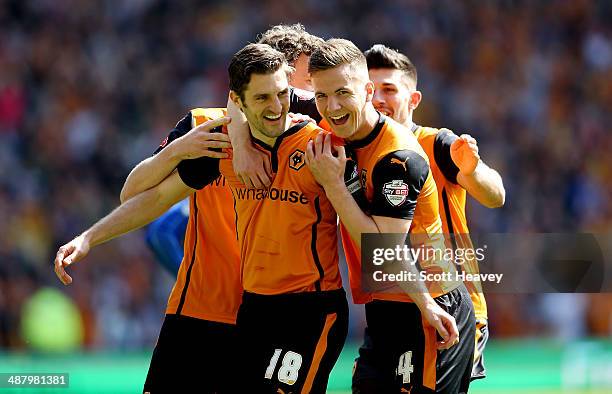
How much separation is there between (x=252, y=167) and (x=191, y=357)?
1.31 metres

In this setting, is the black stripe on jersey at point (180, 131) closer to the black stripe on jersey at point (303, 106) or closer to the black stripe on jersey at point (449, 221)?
the black stripe on jersey at point (303, 106)

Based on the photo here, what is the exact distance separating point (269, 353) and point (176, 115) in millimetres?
10240

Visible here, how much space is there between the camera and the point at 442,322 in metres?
5.12

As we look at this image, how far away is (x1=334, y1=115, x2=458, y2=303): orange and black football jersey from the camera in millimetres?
5012

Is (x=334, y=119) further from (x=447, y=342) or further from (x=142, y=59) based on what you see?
(x=142, y=59)

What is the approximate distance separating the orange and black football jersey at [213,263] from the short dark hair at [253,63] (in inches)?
30.8

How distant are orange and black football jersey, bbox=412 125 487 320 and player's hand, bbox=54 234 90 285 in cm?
181

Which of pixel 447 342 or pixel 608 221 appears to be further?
pixel 608 221

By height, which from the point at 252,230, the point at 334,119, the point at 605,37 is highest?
the point at 605,37

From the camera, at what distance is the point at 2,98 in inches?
576

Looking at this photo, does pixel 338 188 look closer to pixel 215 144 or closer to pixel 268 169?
Answer: pixel 268 169

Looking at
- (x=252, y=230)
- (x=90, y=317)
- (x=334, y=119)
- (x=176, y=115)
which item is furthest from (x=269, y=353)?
(x=176, y=115)
